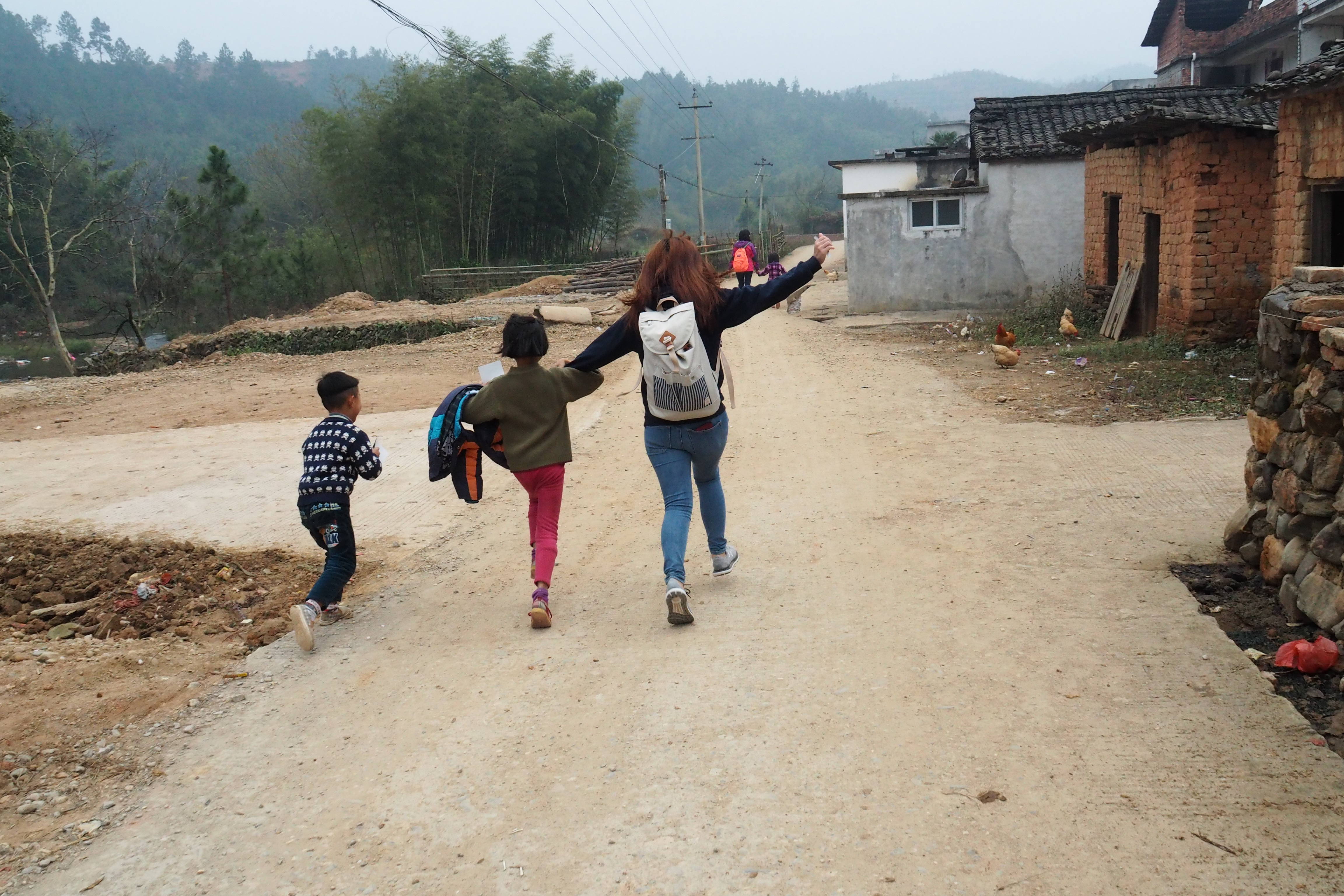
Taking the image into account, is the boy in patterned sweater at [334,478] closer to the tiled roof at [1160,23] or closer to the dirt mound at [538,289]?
the dirt mound at [538,289]

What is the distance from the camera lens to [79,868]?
9.70ft

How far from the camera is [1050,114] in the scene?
62.4 ft

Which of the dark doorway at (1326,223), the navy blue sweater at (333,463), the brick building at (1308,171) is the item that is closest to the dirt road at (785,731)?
the navy blue sweater at (333,463)

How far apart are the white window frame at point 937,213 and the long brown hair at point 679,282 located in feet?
50.4

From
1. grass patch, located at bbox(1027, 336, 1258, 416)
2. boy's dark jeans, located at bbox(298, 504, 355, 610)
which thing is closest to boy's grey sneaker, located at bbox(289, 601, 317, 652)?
boy's dark jeans, located at bbox(298, 504, 355, 610)

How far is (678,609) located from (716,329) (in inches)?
49.3

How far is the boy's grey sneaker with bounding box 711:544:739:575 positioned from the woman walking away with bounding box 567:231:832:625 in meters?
0.42

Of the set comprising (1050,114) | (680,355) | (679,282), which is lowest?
(680,355)

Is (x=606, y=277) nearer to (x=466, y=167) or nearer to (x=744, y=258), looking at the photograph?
(x=466, y=167)

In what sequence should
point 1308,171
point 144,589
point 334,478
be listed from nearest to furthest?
1. point 334,478
2. point 144,589
3. point 1308,171

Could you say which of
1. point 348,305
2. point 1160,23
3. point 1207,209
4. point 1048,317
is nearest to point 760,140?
point 1160,23

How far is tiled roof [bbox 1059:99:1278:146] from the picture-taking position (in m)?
10.9

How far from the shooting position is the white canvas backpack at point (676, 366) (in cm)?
428

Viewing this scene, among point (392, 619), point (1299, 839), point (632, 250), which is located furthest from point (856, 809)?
point (632, 250)
